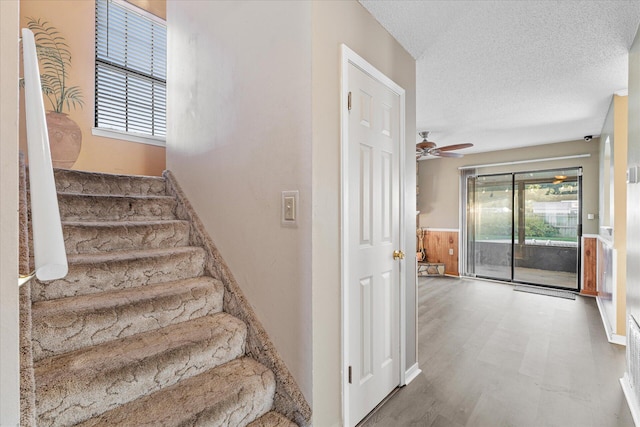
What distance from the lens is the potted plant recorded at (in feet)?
8.53

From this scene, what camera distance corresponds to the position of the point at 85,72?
124 inches

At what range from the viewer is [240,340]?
1748 millimetres

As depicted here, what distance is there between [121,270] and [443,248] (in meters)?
6.27

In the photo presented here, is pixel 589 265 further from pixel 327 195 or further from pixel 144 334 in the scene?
pixel 144 334

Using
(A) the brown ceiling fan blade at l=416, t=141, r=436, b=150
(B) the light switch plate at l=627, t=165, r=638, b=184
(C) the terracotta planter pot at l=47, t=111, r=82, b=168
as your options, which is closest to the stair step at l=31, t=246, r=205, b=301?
(C) the terracotta planter pot at l=47, t=111, r=82, b=168

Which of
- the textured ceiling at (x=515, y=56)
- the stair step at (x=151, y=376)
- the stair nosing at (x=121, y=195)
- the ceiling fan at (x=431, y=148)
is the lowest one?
the stair step at (x=151, y=376)

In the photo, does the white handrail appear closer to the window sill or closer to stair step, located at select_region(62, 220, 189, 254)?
stair step, located at select_region(62, 220, 189, 254)

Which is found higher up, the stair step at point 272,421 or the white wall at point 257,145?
the white wall at point 257,145

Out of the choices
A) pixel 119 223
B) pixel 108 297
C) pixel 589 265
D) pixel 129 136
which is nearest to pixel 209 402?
pixel 108 297

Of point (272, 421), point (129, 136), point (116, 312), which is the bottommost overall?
point (272, 421)

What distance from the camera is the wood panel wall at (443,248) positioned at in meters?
6.57

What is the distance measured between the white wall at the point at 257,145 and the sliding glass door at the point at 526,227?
5.73m

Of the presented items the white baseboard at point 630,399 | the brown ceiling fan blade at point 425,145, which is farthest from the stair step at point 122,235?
the brown ceiling fan blade at point 425,145

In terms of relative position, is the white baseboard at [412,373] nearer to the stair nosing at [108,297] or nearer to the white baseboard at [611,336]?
the stair nosing at [108,297]
